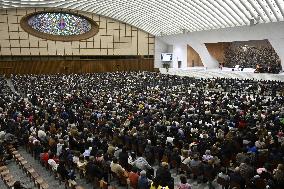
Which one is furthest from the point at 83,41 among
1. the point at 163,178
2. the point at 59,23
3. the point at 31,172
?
the point at 163,178

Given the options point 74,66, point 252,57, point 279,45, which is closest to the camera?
point 279,45

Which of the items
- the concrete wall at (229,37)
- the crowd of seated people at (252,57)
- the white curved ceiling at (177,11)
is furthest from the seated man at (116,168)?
the crowd of seated people at (252,57)

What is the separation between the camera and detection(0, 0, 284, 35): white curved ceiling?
2773 centimetres

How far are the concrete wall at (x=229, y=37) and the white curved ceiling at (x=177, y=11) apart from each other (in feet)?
2.66

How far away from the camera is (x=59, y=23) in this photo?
43031 mm

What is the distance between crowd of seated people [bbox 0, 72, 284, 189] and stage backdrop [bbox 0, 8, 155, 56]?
23547 mm

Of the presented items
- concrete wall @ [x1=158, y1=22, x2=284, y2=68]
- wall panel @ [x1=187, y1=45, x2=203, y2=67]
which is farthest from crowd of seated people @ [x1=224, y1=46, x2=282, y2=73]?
wall panel @ [x1=187, y1=45, x2=203, y2=67]

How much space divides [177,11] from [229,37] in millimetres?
6453

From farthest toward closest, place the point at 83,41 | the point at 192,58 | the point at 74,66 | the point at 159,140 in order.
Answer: the point at 192,58 → the point at 74,66 → the point at 83,41 → the point at 159,140

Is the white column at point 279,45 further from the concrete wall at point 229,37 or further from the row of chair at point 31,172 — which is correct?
the row of chair at point 31,172

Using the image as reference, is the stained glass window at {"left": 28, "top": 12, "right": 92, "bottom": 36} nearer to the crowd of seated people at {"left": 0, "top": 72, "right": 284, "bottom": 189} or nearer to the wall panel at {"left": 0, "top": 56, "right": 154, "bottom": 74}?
the wall panel at {"left": 0, "top": 56, "right": 154, "bottom": 74}

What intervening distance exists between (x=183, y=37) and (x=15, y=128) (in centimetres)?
3250

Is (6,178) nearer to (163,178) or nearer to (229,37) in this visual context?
(163,178)

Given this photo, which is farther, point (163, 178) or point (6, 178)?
point (6, 178)
